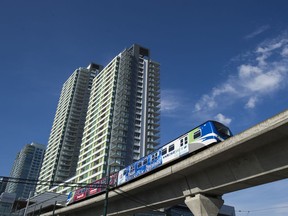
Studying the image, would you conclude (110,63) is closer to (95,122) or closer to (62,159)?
(95,122)

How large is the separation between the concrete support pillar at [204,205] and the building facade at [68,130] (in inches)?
4740

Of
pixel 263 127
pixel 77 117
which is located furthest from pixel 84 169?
pixel 263 127

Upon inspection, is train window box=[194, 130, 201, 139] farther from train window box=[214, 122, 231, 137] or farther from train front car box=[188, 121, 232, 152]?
train window box=[214, 122, 231, 137]

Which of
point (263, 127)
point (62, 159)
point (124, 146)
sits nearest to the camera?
point (263, 127)

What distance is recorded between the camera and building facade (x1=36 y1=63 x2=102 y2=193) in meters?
137

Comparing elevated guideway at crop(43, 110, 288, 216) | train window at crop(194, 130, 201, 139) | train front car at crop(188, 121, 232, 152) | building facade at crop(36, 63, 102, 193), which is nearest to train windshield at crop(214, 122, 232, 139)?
train front car at crop(188, 121, 232, 152)

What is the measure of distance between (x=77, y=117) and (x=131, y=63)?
45934 millimetres

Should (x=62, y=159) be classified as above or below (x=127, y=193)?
above

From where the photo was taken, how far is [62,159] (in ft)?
454

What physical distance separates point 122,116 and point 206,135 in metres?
90.4

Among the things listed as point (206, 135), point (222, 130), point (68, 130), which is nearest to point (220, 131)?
point (222, 130)

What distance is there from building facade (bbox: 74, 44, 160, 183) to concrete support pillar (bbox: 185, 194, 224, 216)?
79.0 meters

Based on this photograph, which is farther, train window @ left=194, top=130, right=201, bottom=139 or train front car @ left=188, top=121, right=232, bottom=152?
train window @ left=194, top=130, right=201, bottom=139

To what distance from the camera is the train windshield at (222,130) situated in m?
22.9
